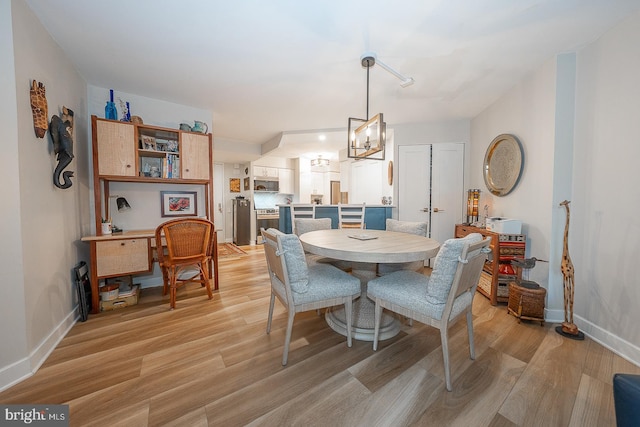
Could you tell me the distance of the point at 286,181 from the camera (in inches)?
253

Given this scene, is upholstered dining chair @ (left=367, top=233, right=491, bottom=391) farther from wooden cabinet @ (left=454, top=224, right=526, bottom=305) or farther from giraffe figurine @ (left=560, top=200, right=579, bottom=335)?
wooden cabinet @ (left=454, top=224, right=526, bottom=305)

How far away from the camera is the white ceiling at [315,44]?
159 centimetres

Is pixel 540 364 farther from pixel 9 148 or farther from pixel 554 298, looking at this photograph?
pixel 9 148

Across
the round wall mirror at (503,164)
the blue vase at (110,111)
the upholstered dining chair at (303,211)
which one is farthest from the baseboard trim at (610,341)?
the blue vase at (110,111)

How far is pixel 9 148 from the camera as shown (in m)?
1.41

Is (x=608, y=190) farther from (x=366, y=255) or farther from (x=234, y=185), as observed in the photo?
(x=234, y=185)

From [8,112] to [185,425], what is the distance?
2063mm

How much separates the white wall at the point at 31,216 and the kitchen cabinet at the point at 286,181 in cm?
440

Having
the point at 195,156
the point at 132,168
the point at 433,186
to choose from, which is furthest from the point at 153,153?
the point at 433,186

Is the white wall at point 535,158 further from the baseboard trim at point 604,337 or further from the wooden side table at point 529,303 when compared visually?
the wooden side table at point 529,303

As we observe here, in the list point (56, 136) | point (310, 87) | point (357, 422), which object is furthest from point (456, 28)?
point (56, 136)

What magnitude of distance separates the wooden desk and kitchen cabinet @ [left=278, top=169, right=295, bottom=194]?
4.01 metres

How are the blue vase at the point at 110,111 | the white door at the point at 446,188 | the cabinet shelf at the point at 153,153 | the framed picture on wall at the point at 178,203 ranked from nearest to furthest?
the blue vase at the point at 110,111, the cabinet shelf at the point at 153,153, the framed picture on wall at the point at 178,203, the white door at the point at 446,188

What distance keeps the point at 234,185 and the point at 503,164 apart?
224 inches
